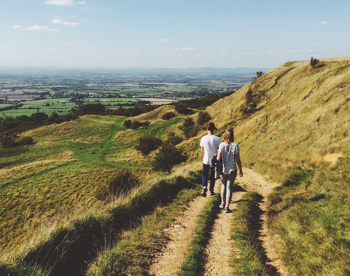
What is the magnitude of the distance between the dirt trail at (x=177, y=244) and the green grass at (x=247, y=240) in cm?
128

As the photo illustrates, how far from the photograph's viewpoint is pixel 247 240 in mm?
5812

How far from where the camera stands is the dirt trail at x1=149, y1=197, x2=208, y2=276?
4684 mm

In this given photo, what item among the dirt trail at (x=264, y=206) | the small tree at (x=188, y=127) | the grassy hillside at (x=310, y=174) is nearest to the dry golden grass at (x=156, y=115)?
the small tree at (x=188, y=127)

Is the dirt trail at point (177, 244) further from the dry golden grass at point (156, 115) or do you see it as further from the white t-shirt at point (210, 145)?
the dry golden grass at point (156, 115)

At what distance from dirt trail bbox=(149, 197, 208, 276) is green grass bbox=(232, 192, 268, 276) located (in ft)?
4.21

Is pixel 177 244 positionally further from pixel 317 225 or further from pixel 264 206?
pixel 264 206

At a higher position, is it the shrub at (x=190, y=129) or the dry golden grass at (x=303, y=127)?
the dry golden grass at (x=303, y=127)

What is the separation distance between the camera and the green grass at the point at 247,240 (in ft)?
15.2

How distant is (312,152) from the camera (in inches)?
468

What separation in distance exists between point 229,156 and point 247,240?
2.69 metres

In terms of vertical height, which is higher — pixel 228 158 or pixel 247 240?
pixel 228 158

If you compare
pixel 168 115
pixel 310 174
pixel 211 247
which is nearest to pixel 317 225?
pixel 211 247

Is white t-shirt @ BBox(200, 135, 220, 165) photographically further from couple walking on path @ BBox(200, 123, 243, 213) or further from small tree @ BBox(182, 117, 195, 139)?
small tree @ BBox(182, 117, 195, 139)

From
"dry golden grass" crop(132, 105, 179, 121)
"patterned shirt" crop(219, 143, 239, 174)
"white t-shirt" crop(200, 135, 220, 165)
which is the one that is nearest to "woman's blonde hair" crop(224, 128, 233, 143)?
"patterned shirt" crop(219, 143, 239, 174)
